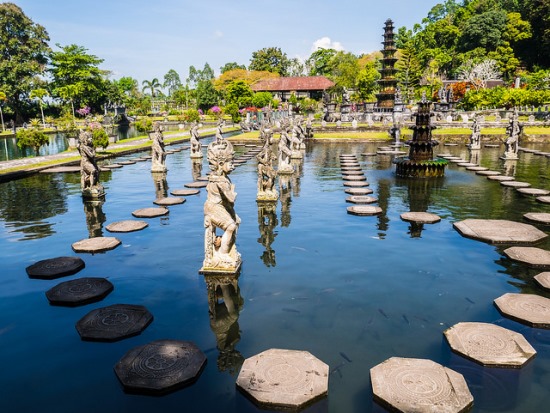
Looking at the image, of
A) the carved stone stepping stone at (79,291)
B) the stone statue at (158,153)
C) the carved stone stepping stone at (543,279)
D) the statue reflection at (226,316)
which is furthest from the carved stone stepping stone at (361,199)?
the stone statue at (158,153)

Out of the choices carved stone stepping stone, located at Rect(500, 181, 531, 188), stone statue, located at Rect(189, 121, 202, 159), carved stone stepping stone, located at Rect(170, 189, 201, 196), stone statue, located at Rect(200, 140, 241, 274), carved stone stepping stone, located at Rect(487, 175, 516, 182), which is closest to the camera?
stone statue, located at Rect(200, 140, 241, 274)

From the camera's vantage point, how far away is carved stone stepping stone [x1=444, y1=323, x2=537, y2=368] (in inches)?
225

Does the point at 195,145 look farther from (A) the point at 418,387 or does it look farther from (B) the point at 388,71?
(B) the point at 388,71

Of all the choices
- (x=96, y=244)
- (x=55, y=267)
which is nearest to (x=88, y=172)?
(x=96, y=244)

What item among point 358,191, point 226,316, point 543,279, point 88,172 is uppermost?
point 88,172

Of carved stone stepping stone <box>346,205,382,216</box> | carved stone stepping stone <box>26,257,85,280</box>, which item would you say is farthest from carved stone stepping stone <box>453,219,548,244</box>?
carved stone stepping stone <box>26,257,85,280</box>

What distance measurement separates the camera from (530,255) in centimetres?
957

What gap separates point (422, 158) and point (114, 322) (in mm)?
19591

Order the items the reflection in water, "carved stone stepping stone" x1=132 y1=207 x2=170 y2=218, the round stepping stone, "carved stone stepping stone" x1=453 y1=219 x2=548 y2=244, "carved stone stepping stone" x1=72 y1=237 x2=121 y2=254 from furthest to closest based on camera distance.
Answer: "carved stone stepping stone" x1=132 y1=207 x2=170 y2=218, the round stepping stone, "carved stone stepping stone" x1=453 y1=219 x2=548 y2=244, "carved stone stepping stone" x1=72 y1=237 x2=121 y2=254, the reflection in water

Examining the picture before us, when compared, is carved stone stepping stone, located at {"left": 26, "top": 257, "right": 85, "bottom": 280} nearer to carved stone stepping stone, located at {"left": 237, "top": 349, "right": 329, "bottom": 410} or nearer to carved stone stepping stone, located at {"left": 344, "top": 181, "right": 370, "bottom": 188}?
carved stone stepping stone, located at {"left": 237, "top": 349, "right": 329, "bottom": 410}

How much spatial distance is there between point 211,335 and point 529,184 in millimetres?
16928

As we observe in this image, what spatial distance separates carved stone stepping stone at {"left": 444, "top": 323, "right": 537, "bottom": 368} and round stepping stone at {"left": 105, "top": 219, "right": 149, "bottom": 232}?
9206 mm

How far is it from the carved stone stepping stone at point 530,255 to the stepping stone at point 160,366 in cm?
779

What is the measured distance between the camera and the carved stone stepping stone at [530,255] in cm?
916
